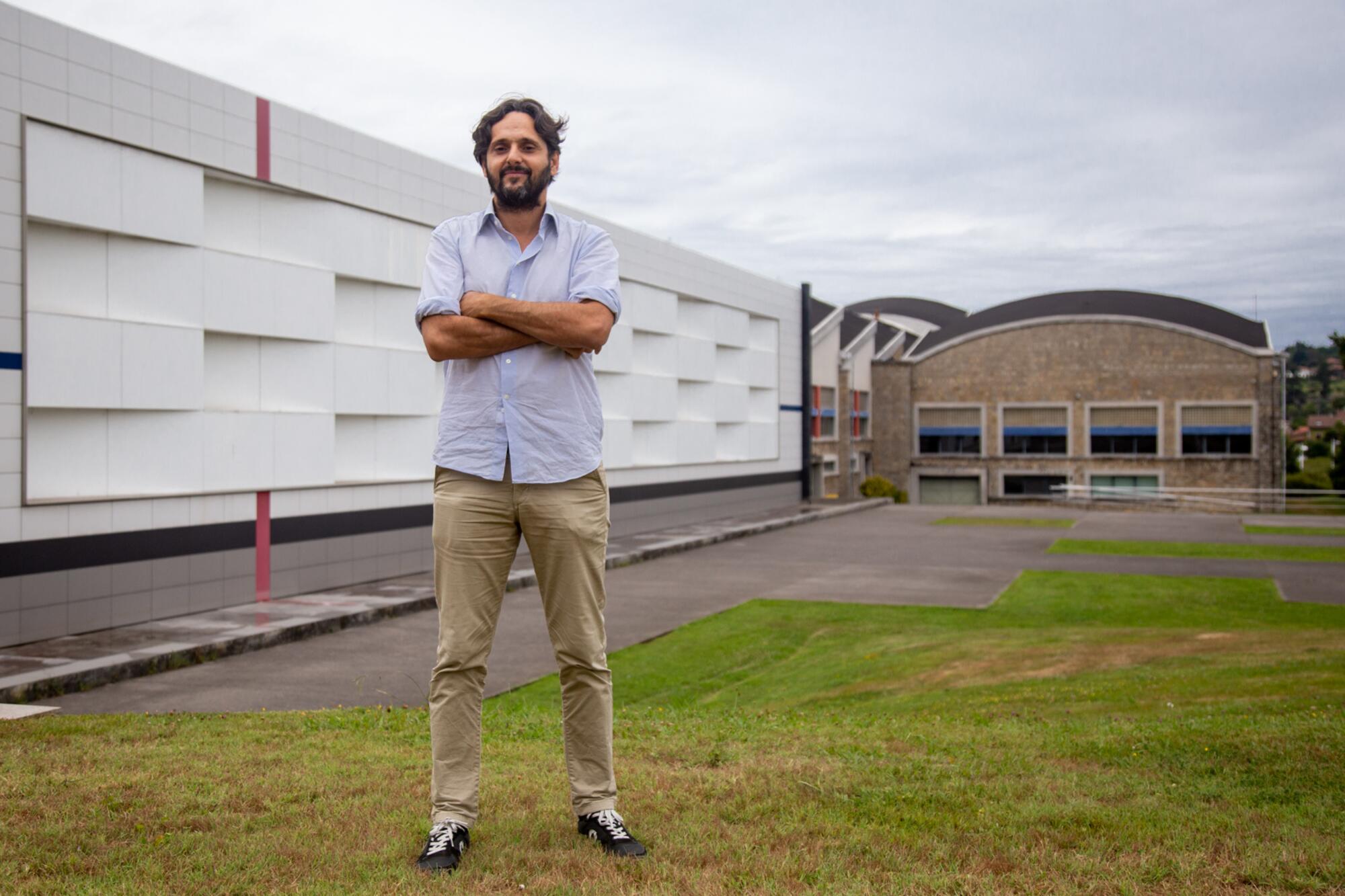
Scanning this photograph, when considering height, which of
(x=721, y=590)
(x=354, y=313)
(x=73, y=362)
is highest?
(x=354, y=313)

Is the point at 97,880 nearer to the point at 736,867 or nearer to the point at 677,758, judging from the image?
the point at 736,867

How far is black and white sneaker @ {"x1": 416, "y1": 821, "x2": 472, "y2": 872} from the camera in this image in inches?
113

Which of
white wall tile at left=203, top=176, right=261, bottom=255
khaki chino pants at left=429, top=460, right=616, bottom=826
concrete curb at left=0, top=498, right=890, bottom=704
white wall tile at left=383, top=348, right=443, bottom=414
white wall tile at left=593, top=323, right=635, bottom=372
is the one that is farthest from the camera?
white wall tile at left=593, top=323, right=635, bottom=372

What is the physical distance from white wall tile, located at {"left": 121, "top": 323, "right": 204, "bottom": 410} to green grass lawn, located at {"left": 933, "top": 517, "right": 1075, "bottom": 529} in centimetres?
2022

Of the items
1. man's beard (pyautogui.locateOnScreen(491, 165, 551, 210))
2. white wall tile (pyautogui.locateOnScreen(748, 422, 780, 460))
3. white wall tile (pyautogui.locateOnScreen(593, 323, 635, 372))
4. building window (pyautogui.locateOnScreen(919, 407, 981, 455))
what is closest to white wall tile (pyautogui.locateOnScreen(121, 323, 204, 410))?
man's beard (pyautogui.locateOnScreen(491, 165, 551, 210))

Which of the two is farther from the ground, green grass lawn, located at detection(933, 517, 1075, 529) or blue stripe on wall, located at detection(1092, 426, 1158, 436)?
blue stripe on wall, located at detection(1092, 426, 1158, 436)

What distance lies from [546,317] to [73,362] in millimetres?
9239

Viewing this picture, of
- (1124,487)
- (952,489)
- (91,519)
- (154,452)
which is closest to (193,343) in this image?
(154,452)

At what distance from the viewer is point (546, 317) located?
3.17 meters

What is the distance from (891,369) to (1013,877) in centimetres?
4692

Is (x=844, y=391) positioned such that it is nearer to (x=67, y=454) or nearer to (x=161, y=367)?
(x=161, y=367)

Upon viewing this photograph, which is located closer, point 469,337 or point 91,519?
point 469,337

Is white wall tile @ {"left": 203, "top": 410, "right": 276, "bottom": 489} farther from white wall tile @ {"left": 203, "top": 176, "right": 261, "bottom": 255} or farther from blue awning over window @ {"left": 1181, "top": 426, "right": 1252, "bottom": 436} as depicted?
blue awning over window @ {"left": 1181, "top": 426, "right": 1252, "bottom": 436}

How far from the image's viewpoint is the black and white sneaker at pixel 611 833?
3029mm
